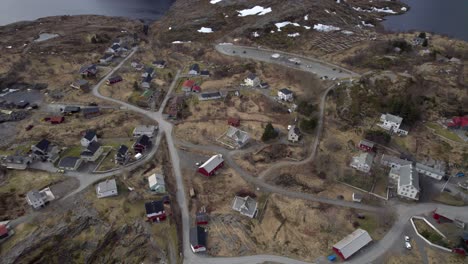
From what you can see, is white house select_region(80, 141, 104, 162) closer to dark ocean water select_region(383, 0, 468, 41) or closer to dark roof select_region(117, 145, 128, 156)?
dark roof select_region(117, 145, 128, 156)

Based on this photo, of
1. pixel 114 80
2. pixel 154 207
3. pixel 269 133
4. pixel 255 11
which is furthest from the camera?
pixel 255 11

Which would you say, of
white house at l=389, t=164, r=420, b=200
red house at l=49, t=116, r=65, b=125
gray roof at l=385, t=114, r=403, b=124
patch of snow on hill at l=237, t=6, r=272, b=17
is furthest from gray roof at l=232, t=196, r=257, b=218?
patch of snow on hill at l=237, t=6, r=272, b=17

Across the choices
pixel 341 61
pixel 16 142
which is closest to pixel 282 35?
pixel 341 61

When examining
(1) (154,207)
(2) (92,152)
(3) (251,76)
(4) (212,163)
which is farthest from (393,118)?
(2) (92,152)

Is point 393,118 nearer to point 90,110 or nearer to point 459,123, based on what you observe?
point 459,123

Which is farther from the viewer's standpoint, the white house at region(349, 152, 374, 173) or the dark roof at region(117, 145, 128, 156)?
the dark roof at region(117, 145, 128, 156)

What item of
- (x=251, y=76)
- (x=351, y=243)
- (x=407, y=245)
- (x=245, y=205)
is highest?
(x=251, y=76)
